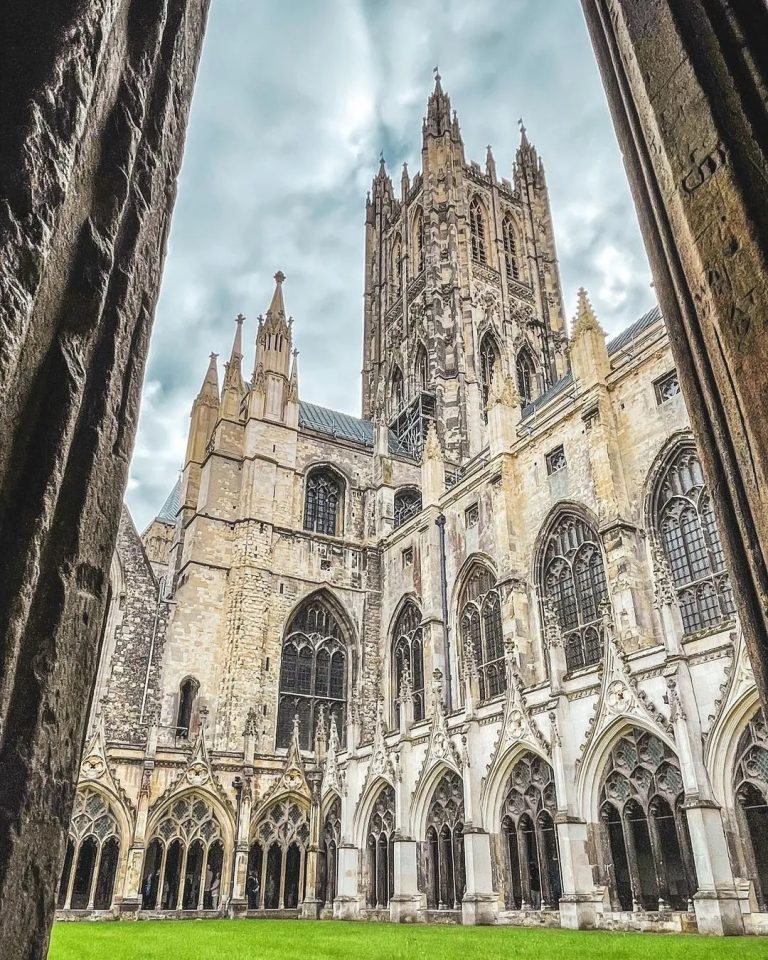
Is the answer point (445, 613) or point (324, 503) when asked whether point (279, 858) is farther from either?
point (324, 503)

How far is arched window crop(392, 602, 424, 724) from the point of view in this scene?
70.5 ft

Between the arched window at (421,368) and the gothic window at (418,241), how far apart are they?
231 inches

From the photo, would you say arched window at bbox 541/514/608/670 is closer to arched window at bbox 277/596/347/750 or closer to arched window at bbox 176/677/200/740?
arched window at bbox 277/596/347/750

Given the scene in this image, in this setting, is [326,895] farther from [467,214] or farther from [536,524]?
[467,214]

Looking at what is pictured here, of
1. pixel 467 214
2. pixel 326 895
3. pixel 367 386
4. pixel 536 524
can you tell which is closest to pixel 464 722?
pixel 536 524

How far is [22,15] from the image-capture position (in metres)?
1.72

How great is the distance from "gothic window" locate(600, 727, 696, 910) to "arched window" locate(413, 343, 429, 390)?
2369cm

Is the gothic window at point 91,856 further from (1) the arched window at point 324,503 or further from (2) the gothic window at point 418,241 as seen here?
(2) the gothic window at point 418,241

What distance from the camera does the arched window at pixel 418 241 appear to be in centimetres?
3900

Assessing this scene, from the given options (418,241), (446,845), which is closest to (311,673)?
(446,845)

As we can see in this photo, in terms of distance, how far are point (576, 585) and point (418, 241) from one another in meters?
28.0

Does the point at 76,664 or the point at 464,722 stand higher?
the point at 464,722

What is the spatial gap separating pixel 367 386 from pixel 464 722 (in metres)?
26.7

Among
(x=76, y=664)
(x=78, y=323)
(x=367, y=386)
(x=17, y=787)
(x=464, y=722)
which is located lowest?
(x=17, y=787)
